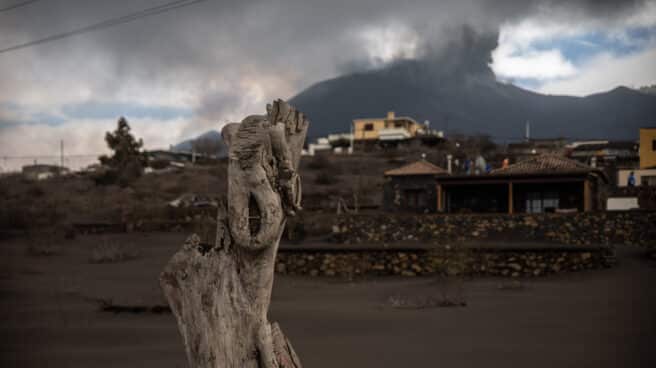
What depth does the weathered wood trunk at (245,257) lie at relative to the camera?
3051mm

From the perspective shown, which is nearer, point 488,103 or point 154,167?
point 154,167

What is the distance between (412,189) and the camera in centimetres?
2739

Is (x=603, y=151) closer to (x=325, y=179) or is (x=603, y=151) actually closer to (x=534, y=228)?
(x=325, y=179)

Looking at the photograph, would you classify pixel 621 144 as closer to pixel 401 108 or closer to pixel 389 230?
pixel 389 230

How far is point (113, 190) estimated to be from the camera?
133 ft

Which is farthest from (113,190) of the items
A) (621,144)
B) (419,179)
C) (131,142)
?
(621,144)

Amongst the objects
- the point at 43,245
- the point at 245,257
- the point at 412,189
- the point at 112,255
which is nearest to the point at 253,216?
the point at 245,257

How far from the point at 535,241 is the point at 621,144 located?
33.5 meters

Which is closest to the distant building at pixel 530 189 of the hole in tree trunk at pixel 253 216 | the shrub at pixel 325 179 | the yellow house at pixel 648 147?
the yellow house at pixel 648 147

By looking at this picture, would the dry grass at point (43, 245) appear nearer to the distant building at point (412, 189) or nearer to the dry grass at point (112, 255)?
the dry grass at point (112, 255)

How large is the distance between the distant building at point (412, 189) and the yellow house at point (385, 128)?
36.8 m

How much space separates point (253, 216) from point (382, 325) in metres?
5.54

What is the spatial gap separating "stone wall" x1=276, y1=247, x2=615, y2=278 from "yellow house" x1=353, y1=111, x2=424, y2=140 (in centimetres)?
4939

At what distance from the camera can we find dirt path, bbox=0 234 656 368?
615 cm
